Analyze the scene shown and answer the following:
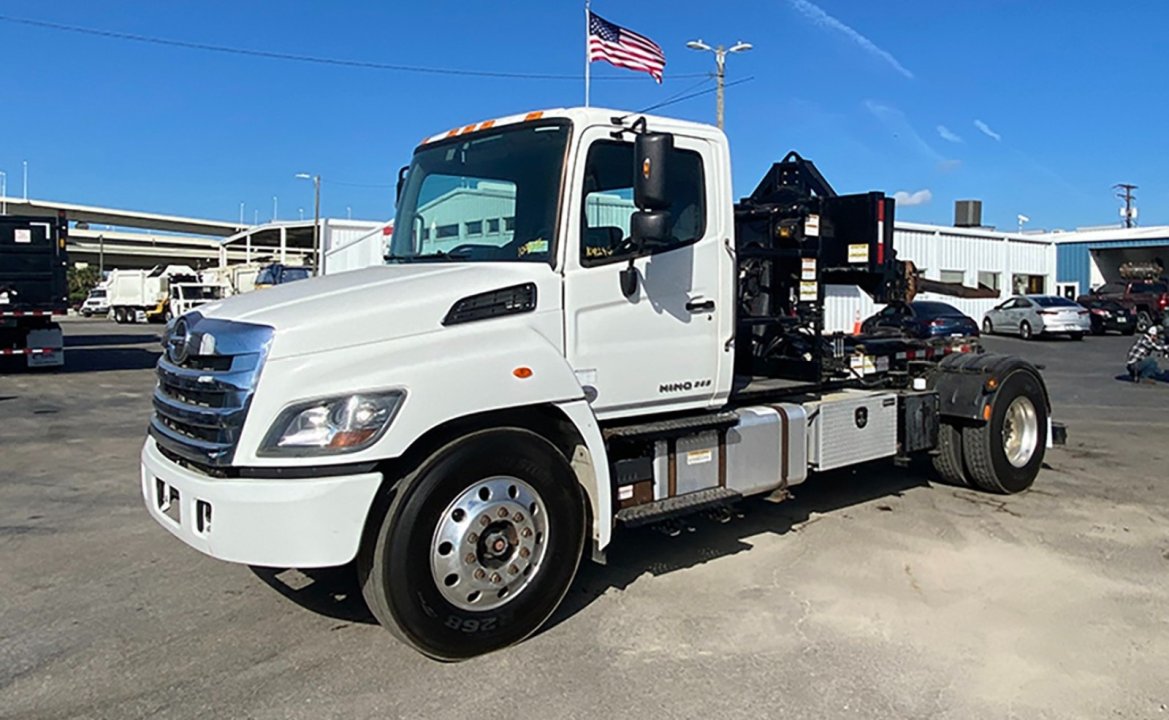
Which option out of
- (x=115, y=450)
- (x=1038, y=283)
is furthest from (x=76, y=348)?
(x=1038, y=283)

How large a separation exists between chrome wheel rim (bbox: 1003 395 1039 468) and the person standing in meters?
11.4

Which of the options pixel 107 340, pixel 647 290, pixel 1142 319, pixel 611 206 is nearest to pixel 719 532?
pixel 647 290

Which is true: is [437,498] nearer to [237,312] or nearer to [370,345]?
[370,345]

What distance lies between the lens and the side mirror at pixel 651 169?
14.7ft

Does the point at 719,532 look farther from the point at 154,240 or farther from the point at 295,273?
the point at 154,240

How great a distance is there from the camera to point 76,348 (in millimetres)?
25562

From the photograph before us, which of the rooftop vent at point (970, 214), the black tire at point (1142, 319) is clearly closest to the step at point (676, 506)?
the black tire at point (1142, 319)

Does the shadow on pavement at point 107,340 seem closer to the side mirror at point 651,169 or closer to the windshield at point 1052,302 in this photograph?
the side mirror at point 651,169

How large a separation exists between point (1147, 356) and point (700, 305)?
15578mm

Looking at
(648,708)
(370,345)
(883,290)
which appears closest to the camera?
(648,708)

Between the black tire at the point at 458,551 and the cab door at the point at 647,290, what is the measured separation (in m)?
0.65

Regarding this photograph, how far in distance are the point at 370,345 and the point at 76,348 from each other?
2544cm

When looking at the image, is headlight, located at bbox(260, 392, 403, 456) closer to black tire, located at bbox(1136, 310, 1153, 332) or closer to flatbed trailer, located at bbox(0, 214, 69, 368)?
flatbed trailer, located at bbox(0, 214, 69, 368)

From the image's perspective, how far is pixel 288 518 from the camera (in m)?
3.80
